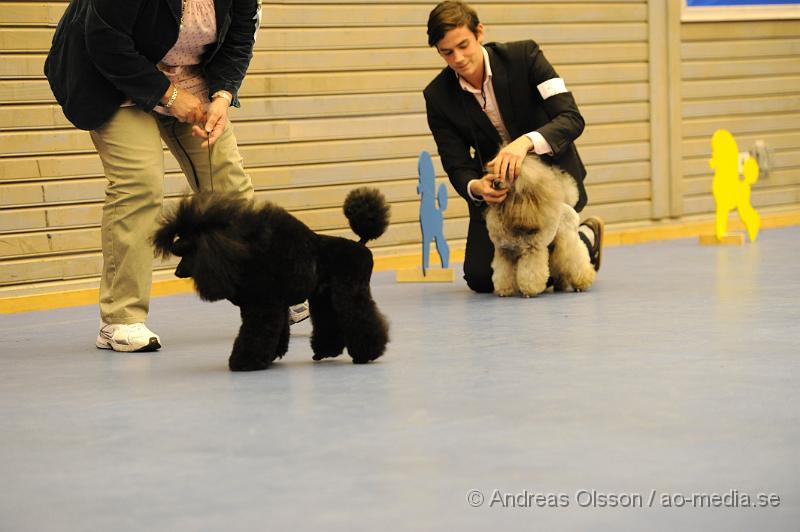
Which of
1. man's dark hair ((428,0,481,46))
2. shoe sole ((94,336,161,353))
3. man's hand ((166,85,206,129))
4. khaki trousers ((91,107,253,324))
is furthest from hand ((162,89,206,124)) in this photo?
man's dark hair ((428,0,481,46))

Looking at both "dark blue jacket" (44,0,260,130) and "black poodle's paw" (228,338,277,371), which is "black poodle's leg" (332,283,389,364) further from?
"dark blue jacket" (44,0,260,130)

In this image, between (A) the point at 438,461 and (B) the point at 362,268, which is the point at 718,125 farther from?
(A) the point at 438,461

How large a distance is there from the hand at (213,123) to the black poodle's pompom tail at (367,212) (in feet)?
2.00

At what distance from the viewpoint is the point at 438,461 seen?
228cm

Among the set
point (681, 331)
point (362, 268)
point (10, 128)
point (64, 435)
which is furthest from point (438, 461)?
point (10, 128)

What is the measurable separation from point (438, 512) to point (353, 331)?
4.56ft

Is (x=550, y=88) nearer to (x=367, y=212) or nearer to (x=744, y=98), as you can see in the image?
(x=367, y=212)

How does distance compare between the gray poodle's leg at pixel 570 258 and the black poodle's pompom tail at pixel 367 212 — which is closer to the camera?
the black poodle's pompom tail at pixel 367 212

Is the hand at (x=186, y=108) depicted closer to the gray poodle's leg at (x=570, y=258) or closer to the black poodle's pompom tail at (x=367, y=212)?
the black poodle's pompom tail at (x=367, y=212)

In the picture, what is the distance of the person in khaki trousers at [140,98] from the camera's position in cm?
365

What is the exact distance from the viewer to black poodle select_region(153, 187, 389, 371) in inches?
123

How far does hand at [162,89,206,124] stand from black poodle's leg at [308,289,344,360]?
2.53 feet

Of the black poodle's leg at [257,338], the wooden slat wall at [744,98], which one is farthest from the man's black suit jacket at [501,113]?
the wooden slat wall at [744,98]

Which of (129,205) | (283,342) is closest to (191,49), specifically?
(129,205)
